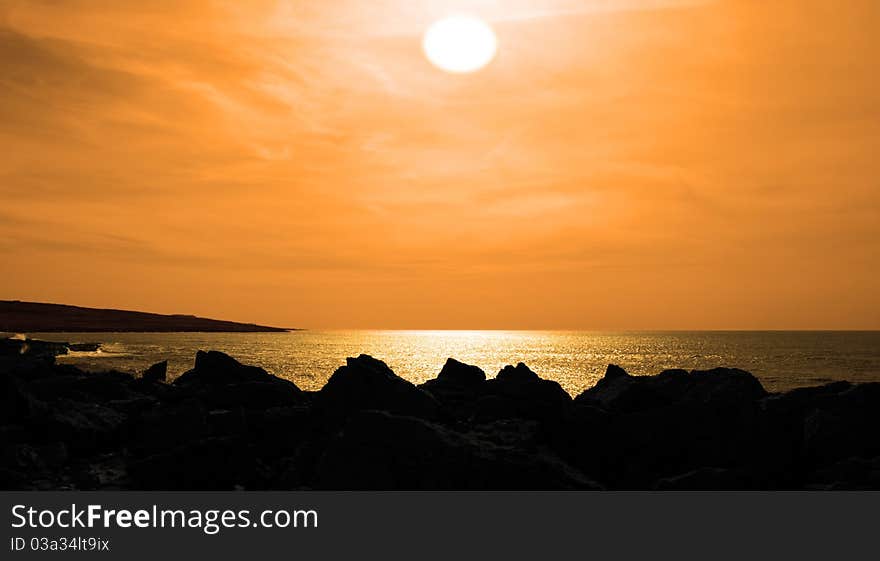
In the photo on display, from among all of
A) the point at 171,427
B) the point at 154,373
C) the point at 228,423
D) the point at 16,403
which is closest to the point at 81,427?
the point at 16,403

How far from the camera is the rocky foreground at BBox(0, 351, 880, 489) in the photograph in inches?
415

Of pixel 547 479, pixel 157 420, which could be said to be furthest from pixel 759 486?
pixel 157 420

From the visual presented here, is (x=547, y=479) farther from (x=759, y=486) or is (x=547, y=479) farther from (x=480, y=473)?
(x=759, y=486)

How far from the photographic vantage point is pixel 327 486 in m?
10.4

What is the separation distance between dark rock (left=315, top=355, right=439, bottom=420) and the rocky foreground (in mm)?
A: 24

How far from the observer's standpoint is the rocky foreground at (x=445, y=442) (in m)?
10.5

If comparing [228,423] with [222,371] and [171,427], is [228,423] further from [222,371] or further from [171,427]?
[222,371]

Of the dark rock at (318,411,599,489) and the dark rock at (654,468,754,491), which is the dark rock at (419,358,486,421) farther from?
the dark rock at (654,468,754,491)

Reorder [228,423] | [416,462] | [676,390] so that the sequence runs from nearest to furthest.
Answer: [416,462], [228,423], [676,390]

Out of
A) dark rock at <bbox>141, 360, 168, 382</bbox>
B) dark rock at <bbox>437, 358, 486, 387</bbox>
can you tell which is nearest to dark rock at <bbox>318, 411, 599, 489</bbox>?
dark rock at <bbox>437, 358, 486, 387</bbox>

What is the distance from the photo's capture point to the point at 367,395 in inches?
566

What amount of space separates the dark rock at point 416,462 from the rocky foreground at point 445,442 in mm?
18

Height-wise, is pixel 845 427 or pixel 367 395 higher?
pixel 367 395

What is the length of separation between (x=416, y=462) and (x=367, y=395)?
4.14 metres
